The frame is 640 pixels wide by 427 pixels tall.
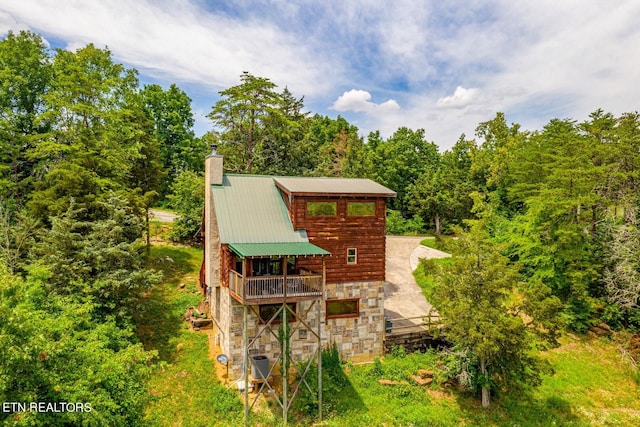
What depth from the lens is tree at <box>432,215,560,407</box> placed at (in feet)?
50.2

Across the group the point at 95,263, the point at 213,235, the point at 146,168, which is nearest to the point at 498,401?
the point at 213,235

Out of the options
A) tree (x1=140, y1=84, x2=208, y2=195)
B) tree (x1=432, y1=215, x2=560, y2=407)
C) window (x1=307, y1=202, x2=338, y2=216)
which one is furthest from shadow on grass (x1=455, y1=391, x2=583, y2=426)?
tree (x1=140, y1=84, x2=208, y2=195)

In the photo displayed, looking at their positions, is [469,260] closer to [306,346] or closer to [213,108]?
[306,346]

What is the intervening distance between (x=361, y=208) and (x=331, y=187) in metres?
1.93

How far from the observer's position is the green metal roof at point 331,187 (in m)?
18.1

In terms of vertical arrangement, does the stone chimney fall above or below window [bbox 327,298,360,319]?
above

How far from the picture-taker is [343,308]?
18906 mm

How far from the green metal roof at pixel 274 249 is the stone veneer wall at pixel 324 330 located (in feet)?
9.02

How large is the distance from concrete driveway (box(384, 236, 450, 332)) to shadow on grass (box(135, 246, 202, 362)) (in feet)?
42.0

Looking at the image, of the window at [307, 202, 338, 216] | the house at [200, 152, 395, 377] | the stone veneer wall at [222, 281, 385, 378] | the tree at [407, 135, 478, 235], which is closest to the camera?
the stone veneer wall at [222, 281, 385, 378]

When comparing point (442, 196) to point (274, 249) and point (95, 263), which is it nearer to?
point (274, 249)

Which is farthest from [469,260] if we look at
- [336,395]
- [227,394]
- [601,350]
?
[601,350]

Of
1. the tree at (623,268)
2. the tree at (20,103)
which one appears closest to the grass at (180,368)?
the tree at (20,103)

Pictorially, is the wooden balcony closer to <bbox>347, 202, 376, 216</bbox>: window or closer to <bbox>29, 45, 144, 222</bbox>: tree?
<bbox>347, 202, 376, 216</bbox>: window
